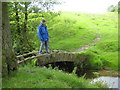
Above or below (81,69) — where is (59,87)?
above

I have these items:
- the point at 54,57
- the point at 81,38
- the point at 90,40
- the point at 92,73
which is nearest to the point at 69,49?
the point at 81,38

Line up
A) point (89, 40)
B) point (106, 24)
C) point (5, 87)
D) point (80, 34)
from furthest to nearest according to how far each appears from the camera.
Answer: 1. point (106, 24)
2. point (80, 34)
3. point (89, 40)
4. point (5, 87)

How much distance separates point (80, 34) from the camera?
31172 millimetres

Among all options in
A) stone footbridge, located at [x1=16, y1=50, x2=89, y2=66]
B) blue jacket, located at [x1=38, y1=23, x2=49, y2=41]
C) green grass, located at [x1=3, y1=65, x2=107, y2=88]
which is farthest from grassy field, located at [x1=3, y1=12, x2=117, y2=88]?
blue jacket, located at [x1=38, y1=23, x2=49, y2=41]

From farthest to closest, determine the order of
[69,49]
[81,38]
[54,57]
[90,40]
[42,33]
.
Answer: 1. [81,38]
2. [90,40]
3. [69,49]
4. [54,57]
5. [42,33]

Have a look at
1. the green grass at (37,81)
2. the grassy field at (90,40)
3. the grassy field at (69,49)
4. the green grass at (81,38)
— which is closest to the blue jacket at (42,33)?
the grassy field at (69,49)

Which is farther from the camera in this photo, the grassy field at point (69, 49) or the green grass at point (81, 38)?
the green grass at point (81, 38)

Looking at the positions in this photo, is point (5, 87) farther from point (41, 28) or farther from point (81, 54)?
point (81, 54)

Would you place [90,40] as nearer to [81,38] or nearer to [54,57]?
[81,38]

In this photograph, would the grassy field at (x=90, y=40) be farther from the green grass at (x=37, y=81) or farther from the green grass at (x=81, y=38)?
the green grass at (x=37, y=81)

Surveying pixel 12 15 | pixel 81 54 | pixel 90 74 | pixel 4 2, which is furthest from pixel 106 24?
pixel 4 2

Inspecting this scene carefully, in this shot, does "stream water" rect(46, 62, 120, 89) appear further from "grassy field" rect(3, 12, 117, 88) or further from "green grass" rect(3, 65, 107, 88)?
"green grass" rect(3, 65, 107, 88)

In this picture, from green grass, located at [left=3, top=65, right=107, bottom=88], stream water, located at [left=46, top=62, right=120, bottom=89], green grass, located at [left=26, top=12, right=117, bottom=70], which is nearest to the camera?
green grass, located at [left=3, top=65, right=107, bottom=88]

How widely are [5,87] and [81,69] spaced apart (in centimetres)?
1363
